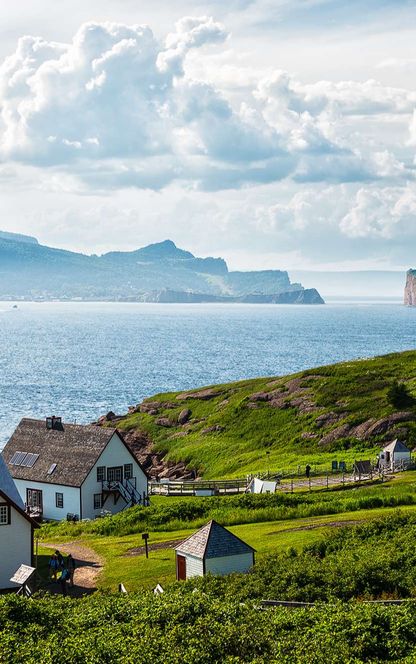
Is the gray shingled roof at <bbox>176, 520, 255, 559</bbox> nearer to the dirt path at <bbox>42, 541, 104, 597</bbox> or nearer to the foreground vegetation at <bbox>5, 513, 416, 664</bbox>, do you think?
the foreground vegetation at <bbox>5, 513, 416, 664</bbox>

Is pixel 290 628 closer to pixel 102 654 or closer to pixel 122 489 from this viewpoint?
pixel 102 654

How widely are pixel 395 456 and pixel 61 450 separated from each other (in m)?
25.5

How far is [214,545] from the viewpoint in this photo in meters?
37.0

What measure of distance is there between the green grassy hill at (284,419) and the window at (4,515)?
33.8 meters

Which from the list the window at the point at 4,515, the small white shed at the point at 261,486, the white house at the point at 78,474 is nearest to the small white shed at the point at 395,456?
the small white shed at the point at 261,486

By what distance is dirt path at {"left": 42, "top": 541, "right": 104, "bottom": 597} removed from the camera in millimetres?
41125

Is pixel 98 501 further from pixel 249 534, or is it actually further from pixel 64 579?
pixel 64 579

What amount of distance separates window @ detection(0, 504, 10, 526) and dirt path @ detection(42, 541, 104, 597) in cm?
366

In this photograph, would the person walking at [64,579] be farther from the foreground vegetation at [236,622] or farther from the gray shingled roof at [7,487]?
the foreground vegetation at [236,622]

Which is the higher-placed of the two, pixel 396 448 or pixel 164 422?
pixel 164 422

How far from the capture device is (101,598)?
33.0m

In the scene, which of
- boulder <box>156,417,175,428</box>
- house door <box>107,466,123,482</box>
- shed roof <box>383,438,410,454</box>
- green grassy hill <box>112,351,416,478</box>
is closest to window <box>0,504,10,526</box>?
house door <box>107,466,123,482</box>

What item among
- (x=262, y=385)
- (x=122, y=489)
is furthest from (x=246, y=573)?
(x=262, y=385)

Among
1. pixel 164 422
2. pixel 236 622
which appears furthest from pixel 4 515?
pixel 164 422
